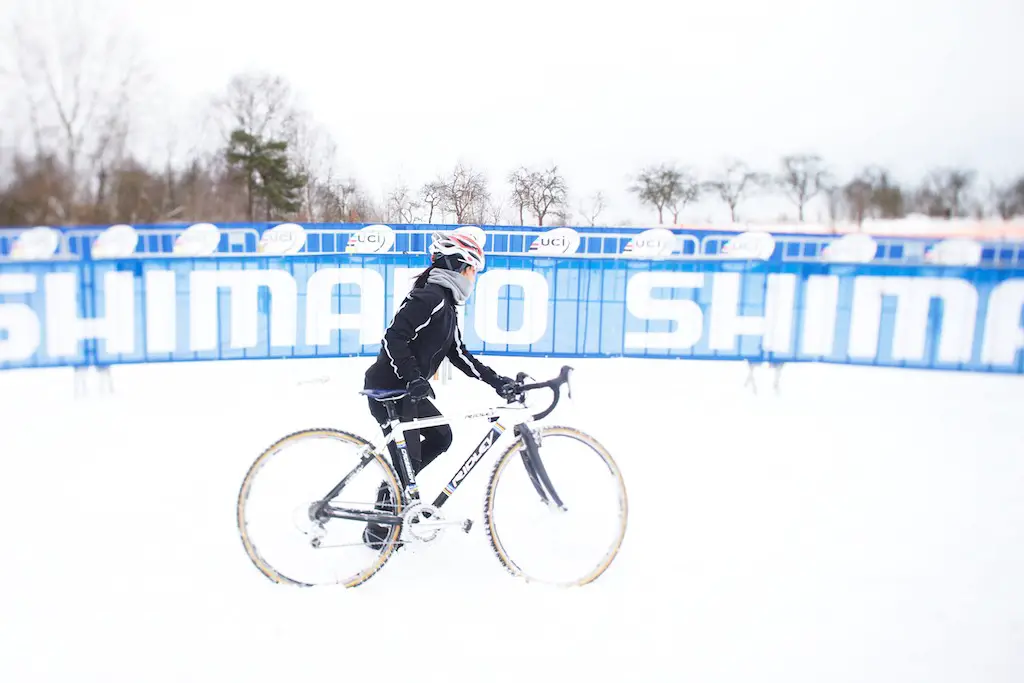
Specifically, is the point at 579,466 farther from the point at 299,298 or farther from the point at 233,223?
the point at 299,298

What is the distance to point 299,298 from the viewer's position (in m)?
6.07

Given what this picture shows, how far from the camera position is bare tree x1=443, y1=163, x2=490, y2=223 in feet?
11.9

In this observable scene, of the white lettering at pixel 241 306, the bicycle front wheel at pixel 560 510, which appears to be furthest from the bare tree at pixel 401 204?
the white lettering at pixel 241 306

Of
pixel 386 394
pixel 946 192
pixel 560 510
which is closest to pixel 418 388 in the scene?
pixel 386 394

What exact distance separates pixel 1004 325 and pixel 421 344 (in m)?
3.55

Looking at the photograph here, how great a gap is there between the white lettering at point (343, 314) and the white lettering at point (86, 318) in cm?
175

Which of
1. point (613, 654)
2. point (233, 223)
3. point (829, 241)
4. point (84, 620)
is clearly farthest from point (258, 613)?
point (829, 241)

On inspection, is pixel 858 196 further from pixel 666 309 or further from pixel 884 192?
pixel 666 309

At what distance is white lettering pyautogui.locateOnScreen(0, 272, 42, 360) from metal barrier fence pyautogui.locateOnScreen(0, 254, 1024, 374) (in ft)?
0.04

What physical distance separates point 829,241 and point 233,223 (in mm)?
4469

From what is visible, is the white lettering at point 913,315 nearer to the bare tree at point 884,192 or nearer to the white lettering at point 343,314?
the bare tree at point 884,192

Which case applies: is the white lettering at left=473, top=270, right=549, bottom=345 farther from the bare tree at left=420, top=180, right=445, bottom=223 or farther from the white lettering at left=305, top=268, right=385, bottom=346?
the bare tree at left=420, top=180, right=445, bottom=223

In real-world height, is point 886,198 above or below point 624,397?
above

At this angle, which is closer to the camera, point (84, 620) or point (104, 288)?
point (84, 620)
